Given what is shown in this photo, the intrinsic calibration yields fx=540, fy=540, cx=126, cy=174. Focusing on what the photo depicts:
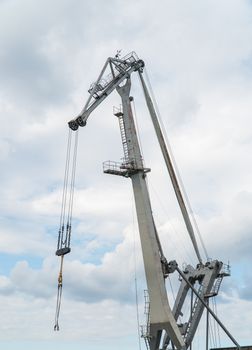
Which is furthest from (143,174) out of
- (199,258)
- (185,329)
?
(185,329)

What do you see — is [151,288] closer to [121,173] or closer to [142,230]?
[142,230]

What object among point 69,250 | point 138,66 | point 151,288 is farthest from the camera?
point 138,66

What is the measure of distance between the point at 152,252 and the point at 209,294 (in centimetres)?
490

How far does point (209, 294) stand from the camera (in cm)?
3241

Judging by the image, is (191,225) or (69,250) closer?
(69,250)

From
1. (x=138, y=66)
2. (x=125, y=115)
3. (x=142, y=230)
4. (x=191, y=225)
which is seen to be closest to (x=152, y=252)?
(x=142, y=230)

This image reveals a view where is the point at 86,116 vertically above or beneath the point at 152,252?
above

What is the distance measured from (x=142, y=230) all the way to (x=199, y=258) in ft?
15.9

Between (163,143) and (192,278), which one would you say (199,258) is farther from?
(163,143)

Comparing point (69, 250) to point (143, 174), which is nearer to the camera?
point (69, 250)

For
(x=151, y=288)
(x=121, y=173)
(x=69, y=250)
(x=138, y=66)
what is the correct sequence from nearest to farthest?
(x=69, y=250), (x=151, y=288), (x=121, y=173), (x=138, y=66)

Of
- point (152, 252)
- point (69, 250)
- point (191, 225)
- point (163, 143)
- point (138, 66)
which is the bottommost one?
point (69, 250)

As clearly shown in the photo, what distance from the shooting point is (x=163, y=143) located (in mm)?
33844

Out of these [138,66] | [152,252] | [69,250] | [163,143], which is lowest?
[69,250]
